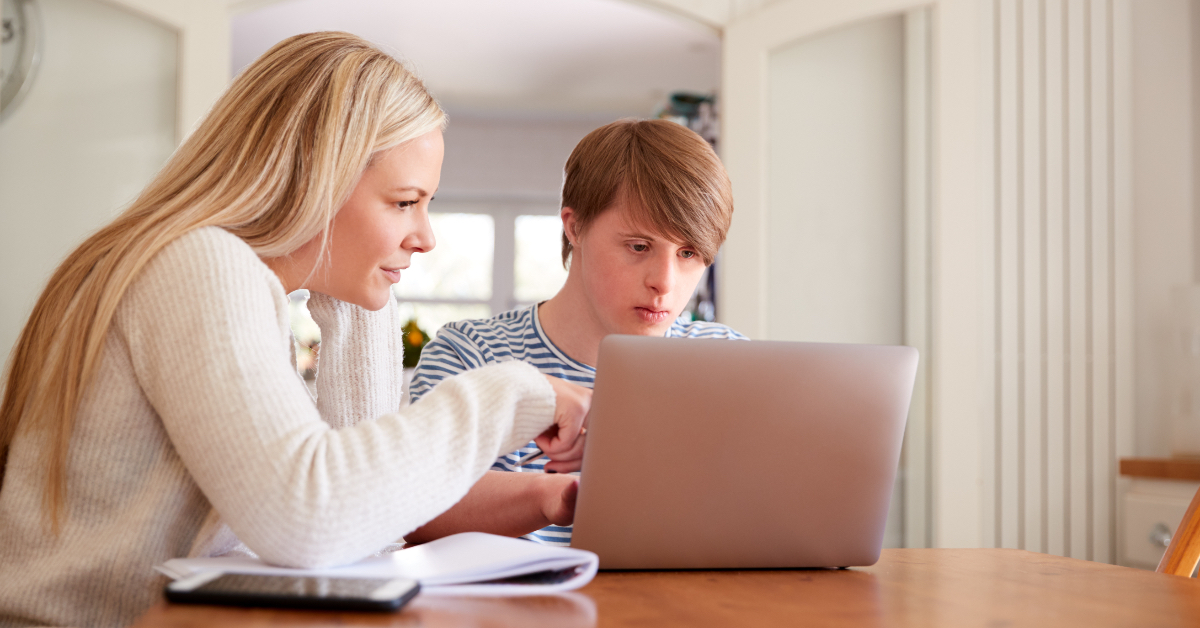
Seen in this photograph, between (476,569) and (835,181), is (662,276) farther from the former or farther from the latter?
(835,181)

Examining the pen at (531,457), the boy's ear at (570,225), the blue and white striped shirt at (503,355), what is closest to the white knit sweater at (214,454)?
the pen at (531,457)

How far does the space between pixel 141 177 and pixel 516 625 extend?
2371 mm

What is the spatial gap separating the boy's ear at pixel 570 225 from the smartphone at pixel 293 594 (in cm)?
80

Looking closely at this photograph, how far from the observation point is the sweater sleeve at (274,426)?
65 centimetres

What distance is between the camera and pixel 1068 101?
7.76 feet

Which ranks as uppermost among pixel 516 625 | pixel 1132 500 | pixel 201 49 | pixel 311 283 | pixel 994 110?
pixel 201 49

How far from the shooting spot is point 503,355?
128cm

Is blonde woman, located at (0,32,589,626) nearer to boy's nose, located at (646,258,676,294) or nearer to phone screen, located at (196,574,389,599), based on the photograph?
phone screen, located at (196,574,389,599)

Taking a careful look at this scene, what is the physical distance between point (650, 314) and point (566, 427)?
0.48 m

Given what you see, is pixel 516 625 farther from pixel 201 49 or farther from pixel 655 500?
pixel 201 49

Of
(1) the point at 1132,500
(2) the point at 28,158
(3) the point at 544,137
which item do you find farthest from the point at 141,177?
(3) the point at 544,137

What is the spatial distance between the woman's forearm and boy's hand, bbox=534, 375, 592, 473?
9 cm

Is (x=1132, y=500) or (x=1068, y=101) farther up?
(x=1068, y=101)

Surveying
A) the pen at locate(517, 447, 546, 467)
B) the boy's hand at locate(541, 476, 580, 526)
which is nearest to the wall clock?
the pen at locate(517, 447, 546, 467)
